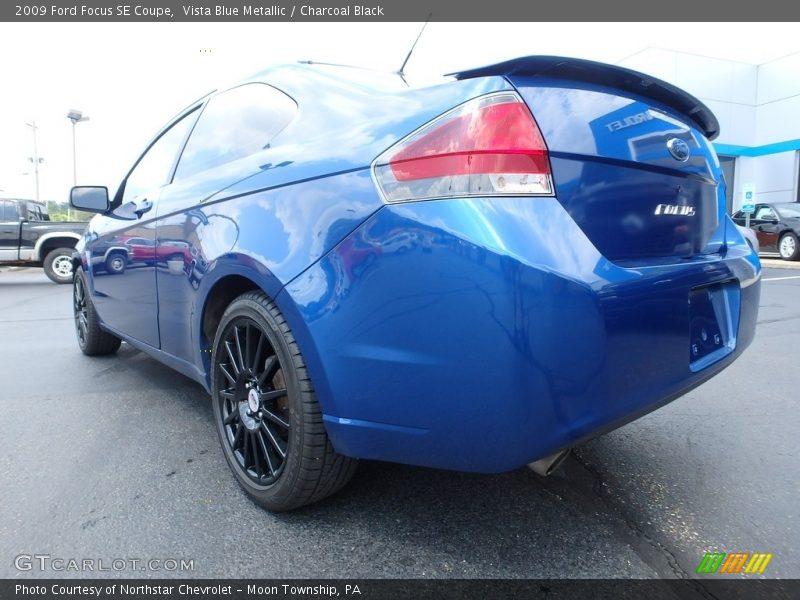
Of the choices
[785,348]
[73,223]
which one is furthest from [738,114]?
[73,223]

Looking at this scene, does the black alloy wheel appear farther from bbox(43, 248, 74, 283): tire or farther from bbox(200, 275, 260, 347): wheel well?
bbox(43, 248, 74, 283): tire

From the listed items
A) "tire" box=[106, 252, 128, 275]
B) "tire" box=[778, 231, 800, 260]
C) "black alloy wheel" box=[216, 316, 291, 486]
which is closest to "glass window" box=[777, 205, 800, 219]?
"tire" box=[778, 231, 800, 260]

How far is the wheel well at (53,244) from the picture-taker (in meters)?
11.5

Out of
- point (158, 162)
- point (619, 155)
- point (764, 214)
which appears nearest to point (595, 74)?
point (619, 155)

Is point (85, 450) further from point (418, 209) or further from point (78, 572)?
point (418, 209)

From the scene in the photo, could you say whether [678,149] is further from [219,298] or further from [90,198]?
[90,198]

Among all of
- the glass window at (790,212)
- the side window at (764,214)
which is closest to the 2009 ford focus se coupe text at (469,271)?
the glass window at (790,212)

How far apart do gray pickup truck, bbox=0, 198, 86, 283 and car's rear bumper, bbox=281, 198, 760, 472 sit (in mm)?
11796

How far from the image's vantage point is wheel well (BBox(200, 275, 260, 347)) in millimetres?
2113

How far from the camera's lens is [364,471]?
2258mm

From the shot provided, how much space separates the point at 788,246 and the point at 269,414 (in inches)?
626

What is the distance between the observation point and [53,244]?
1161 cm

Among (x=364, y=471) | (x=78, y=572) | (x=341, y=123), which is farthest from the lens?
(x=364, y=471)

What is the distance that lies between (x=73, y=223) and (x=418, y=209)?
495 inches
